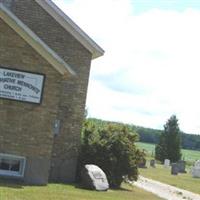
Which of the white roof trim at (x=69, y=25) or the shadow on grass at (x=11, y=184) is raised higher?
the white roof trim at (x=69, y=25)

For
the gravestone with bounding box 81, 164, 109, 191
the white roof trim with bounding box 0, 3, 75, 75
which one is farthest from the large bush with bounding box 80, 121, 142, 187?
the white roof trim with bounding box 0, 3, 75, 75

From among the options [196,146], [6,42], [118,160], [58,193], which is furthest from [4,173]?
[196,146]

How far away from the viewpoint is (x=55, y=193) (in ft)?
63.4

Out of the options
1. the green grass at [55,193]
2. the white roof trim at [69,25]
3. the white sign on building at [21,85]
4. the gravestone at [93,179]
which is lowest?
the green grass at [55,193]

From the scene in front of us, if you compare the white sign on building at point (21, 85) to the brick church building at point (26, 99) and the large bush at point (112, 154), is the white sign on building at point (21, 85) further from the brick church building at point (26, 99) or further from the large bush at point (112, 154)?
the large bush at point (112, 154)

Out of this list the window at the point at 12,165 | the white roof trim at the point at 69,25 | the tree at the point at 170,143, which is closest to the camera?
the window at the point at 12,165

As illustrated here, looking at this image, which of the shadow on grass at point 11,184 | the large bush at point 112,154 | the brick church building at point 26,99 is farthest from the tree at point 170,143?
the shadow on grass at point 11,184

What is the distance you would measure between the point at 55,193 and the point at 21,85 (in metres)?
3.96

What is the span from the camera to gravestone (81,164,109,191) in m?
22.7

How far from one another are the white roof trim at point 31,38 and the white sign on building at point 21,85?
64 cm

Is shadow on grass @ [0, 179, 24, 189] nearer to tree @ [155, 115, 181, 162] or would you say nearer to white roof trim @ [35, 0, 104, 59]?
white roof trim @ [35, 0, 104, 59]

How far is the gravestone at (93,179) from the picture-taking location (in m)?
22.7

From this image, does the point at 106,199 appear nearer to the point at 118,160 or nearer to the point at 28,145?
the point at 28,145

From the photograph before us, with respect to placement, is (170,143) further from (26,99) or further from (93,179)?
(26,99)
